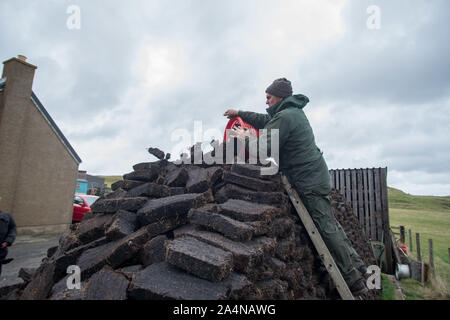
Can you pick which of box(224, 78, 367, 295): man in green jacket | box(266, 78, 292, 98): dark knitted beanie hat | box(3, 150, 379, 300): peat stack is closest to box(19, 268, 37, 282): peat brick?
box(3, 150, 379, 300): peat stack

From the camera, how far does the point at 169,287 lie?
1.82 meters

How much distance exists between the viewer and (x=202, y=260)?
1.89m

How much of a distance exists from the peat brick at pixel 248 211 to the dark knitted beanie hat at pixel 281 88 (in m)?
1.71

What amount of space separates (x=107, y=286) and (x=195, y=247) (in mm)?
756

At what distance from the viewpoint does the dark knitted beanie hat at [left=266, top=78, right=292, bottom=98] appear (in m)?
3.64

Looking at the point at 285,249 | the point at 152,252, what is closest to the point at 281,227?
the point at 285,249

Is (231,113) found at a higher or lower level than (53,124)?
lower

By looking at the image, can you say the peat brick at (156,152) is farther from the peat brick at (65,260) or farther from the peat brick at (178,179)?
the peat brick at (65,260)

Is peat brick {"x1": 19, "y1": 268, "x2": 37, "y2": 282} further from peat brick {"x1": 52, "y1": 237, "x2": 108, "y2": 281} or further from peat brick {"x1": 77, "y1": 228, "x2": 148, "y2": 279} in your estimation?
peat brick {"x1": 77, "y1": 228, "x2": 148, "y2": 279}

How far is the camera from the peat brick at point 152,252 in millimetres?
2373

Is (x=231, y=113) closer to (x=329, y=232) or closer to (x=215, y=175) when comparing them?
(x=215, y=175)

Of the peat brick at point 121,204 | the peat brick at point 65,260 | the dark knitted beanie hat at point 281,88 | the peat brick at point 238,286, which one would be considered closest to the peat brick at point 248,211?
the peat brick at point 238,286

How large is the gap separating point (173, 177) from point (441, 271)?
1261 centimetres

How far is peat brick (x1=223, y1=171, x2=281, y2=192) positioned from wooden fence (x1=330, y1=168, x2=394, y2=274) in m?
7.40
